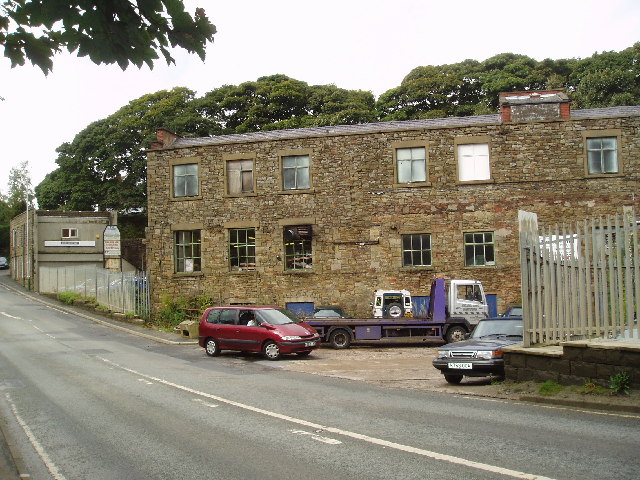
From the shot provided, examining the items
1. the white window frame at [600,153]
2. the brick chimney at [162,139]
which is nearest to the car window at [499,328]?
the white window frame at [600,153]

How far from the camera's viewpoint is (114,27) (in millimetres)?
5320

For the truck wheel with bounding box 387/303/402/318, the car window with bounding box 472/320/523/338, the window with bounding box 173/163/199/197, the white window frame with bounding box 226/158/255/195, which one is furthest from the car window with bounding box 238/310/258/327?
the window with bounding box 173/163/199/197

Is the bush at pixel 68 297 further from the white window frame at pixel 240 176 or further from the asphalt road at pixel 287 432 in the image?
the asphalt road at pixel 287 432

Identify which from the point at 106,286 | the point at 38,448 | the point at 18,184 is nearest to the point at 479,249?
the point at 106,286

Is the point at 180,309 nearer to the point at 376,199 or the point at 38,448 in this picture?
the point at 376,199

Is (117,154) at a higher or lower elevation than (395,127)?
higher

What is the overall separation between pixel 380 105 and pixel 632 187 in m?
29.3

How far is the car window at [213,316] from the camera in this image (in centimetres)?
2192

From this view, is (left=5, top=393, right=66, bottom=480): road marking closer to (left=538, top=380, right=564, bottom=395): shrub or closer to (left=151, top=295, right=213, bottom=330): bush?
(left=538, top=380, right=564, bottom=395): shrub

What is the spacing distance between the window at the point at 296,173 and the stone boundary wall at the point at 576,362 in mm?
18998

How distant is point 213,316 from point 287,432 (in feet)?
44.7

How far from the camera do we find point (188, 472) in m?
6.95

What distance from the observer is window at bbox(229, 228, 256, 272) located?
100.0ft

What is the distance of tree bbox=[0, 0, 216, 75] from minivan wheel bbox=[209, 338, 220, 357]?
54.8ft
